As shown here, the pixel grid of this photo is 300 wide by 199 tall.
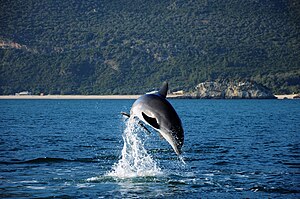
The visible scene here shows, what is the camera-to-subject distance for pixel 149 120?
22594 mm

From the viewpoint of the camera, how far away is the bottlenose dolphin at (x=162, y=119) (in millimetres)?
22938

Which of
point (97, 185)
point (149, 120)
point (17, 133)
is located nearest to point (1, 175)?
point (97, 185)

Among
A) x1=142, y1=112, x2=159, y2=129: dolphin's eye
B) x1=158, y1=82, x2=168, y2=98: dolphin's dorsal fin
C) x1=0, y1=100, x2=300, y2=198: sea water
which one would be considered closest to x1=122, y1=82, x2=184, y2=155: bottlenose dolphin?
x1=142, y1=112, x2=159, y2=129: dolphin's eye

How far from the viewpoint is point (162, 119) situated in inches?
912

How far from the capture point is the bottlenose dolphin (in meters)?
22.9

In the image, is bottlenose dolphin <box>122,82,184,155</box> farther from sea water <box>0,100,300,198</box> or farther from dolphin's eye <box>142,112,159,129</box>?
sea water <box>0,100,300,198</box>

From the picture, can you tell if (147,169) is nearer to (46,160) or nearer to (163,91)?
(46,160)

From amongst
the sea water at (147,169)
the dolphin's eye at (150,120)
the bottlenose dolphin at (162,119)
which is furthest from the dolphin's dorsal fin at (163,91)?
the dolphin's eye at (150,120)

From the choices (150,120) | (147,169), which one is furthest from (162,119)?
(147,169)

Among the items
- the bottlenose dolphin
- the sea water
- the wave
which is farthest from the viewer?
the wave

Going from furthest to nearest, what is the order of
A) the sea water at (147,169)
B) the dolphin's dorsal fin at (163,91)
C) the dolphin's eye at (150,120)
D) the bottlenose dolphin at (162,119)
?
the sea water at (147,169), the dolphin's dorsal fin at (163,91), the bottlenose dolphin at (162,119), the dolphin's eye at (150,120)

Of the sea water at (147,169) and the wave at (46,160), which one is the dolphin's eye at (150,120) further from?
the wave at (46,160)

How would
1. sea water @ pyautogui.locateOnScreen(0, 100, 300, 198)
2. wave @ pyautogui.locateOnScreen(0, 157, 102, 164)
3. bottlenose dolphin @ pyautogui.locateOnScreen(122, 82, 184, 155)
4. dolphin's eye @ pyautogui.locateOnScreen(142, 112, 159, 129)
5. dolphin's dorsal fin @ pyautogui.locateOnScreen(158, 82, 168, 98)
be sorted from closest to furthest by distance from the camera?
dolphin's eye @ pyautogui.locateOnScreen(142, 112, 159, 129)
bottlenose dolphin @ pyautogui.locateOnScreen(122, 82, 184, 155)
dolphin's dorsal fin @ pyautogui.locateOnScreen(158, 82, 168, 98)
sea water @ pyautogui.locateOnScreen(0, 100, 300, 198)
wave @ pyautogui.locateOnScreen(0, 157, 102, 164)

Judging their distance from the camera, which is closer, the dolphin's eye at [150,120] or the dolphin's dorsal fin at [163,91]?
the dolphin's eye at [150,120]
